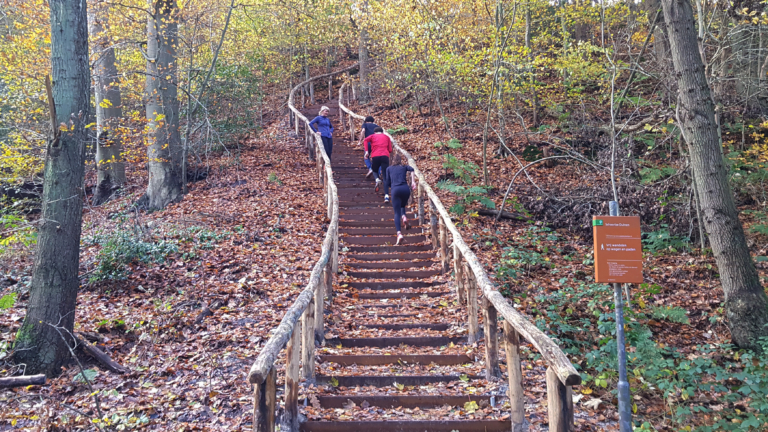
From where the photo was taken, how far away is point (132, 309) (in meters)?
6.96

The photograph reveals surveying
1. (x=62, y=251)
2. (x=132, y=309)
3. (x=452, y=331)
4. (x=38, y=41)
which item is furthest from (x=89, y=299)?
(x=38, y=41)

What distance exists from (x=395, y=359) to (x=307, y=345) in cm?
117

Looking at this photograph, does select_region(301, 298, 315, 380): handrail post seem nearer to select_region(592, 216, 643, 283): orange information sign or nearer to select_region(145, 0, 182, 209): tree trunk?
select_region(592, 216, 643, 283): orange information sign

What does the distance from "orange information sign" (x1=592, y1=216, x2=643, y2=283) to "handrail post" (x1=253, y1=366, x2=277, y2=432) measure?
2.63 m

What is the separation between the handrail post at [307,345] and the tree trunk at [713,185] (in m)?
5.35

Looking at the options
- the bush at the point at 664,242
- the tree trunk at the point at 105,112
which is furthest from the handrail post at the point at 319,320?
the tree trunk at the point at 105,112

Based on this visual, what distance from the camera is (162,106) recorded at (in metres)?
12.1

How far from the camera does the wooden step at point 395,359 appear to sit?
17.5ft

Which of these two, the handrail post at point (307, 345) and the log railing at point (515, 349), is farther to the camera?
the handrail post at point (307, 345)

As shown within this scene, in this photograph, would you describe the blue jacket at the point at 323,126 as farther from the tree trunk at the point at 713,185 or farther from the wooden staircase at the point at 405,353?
the tree trunk at the point at 713,185

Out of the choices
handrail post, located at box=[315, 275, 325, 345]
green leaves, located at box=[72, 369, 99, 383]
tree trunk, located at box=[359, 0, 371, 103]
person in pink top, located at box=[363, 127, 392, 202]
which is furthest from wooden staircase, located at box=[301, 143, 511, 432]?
tree trunk, located at box=[359, 0, 371, 103]

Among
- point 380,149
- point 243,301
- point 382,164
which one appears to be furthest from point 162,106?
point 243,301

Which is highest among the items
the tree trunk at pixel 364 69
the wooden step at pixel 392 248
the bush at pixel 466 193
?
the tree trunk at pixel 364 69

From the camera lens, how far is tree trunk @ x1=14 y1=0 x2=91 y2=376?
5.35 m
